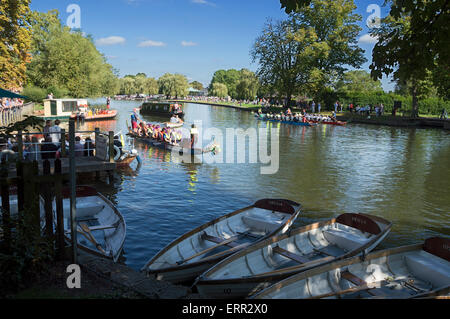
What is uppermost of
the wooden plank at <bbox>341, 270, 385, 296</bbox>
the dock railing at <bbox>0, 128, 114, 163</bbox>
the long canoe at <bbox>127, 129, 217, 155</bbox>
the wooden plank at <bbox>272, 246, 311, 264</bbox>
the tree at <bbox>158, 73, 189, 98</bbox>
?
the tree at <bbox>158, 73, 189, 98</bbox>

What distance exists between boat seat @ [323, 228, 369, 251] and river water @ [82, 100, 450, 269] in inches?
71.2

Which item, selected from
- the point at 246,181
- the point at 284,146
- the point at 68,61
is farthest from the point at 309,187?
the point at 68,61

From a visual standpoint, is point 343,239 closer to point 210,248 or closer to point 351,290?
point 351,290

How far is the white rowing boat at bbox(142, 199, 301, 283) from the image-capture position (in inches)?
309

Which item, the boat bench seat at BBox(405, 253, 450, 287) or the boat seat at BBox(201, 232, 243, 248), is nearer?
the boat bench seat at BBox(405, 253, 450, 287)

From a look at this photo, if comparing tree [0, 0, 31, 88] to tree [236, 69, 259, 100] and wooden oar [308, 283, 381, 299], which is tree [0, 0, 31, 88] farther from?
tree [236, 69, 259, 100]

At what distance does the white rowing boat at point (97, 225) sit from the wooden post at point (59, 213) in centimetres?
156

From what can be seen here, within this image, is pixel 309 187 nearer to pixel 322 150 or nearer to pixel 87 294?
pixel 322 150

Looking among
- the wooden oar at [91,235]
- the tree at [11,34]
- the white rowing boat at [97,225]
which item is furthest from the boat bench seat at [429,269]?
the tree at [11,34]

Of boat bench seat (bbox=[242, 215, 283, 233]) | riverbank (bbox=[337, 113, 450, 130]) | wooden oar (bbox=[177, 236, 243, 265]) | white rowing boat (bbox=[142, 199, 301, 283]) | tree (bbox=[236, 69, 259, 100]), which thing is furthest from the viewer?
tree (bbox=[236, 69, 259, 100])

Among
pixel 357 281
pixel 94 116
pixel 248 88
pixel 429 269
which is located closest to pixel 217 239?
pixel 357 281

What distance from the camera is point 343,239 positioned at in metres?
9.39

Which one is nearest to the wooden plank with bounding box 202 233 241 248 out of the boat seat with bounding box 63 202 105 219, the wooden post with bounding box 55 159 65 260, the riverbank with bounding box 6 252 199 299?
the riverbank with bounding box 6 252 199 299
